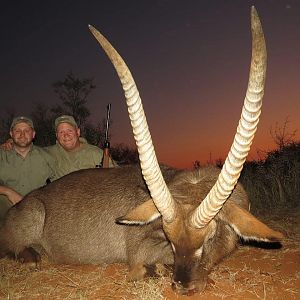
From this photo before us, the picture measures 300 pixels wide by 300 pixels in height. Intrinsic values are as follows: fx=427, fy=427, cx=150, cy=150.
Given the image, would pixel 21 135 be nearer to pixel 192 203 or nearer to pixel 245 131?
pixel 192 203

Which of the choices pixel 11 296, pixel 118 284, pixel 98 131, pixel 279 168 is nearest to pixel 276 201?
pixel 279 168

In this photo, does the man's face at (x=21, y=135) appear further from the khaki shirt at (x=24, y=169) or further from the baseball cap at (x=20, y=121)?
the khaki shirt at (x=24, y=169)

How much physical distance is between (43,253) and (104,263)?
38.5 inches

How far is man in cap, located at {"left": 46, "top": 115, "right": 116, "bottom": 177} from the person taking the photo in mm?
7863

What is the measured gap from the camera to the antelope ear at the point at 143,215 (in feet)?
12.6

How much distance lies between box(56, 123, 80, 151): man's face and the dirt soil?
280 centimetres

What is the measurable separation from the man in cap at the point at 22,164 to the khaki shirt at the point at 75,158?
196mm

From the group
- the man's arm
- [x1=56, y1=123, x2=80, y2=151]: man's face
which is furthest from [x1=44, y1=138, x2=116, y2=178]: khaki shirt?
the man's arm

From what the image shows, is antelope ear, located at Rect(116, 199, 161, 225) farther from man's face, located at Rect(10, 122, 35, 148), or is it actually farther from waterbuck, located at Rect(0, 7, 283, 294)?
man's face, located at Rect(10, 122, 35, 148)

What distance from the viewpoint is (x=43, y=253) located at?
5.70m

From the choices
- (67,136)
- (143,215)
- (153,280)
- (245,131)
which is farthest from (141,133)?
(67,136)

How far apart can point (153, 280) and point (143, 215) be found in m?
0.84

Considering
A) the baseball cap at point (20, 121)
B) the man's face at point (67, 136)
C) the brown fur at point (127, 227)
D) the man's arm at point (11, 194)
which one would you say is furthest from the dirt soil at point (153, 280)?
the baseball cap at point (20, 121)

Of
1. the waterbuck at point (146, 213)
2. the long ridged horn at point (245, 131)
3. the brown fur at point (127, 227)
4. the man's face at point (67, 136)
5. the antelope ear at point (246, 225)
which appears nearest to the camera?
the long ridged horn at point (245, 131)
